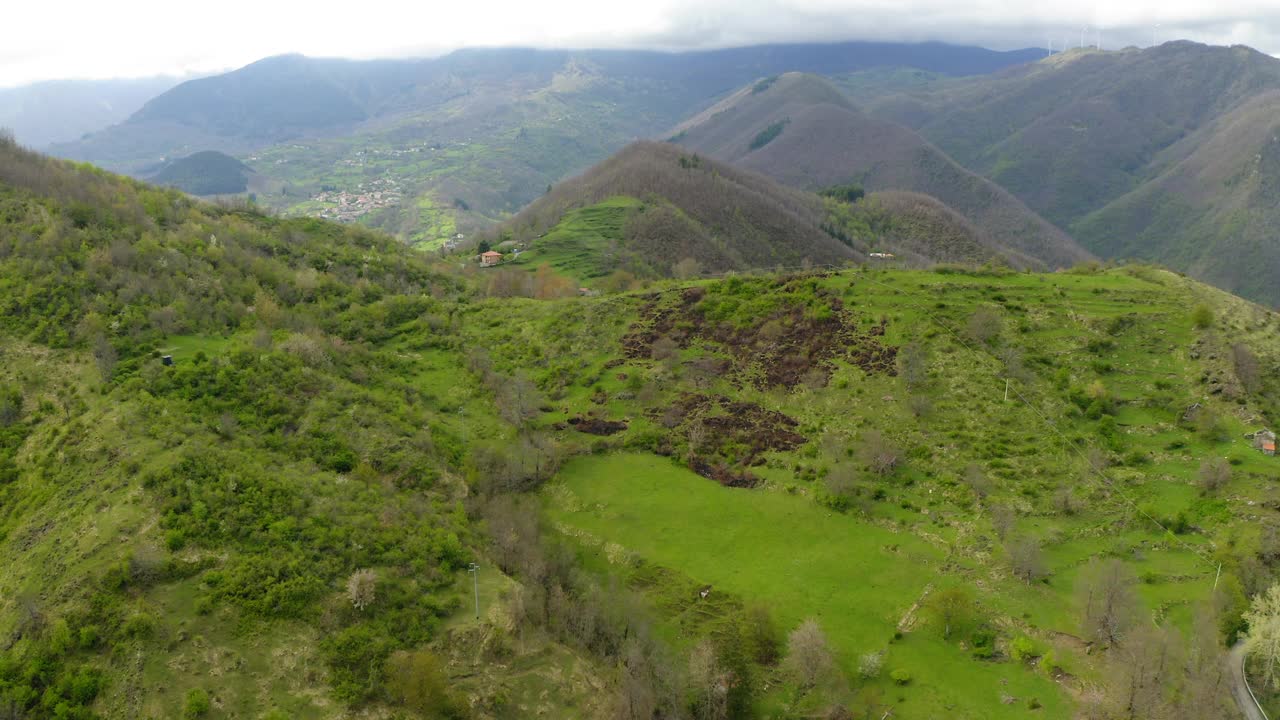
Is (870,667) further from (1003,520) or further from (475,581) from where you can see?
(475,581)

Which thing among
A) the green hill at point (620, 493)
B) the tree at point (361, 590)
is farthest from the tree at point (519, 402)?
the tree at point (361, 590)

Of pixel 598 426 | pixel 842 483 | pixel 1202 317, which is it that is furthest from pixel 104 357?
pixel 1202 317

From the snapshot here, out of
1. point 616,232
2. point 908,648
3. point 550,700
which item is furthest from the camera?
point 616,232

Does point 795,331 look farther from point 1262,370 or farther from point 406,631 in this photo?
point 406,631

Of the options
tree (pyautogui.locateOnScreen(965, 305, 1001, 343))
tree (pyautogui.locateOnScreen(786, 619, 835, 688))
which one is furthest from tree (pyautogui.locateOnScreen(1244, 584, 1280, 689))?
tree (pyautogui.locateOnScreen(965, 305, 1001, 343))

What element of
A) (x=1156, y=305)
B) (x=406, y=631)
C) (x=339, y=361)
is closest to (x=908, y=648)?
(x=406, y=631)

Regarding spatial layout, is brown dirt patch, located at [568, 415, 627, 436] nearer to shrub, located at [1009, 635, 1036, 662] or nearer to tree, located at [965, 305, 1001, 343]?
tree, located at [965, 305, 1001, 343]
